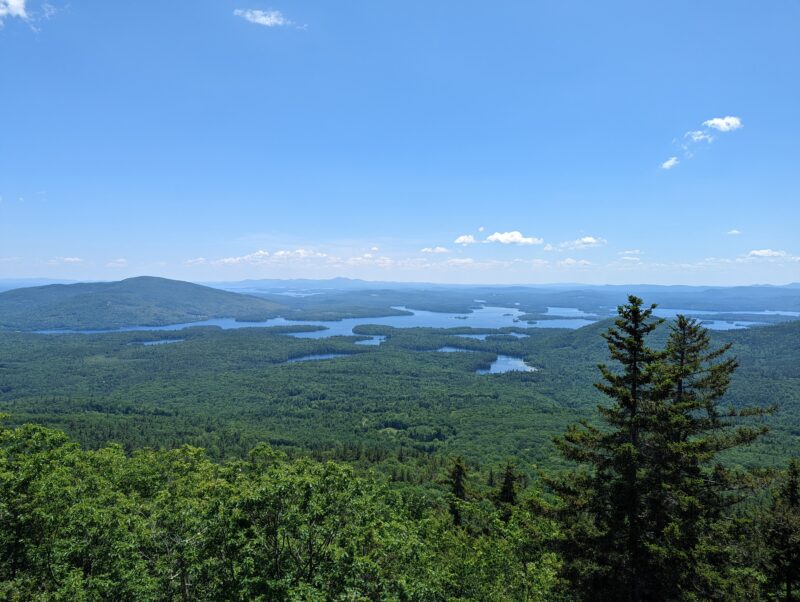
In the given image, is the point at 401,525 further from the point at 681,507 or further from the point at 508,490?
the point at 508,490

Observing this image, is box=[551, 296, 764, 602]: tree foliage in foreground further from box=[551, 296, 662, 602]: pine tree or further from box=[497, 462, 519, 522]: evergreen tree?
box=[497, 462, 519, 522]: evergreen tree

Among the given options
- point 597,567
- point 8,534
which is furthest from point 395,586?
point 8,534

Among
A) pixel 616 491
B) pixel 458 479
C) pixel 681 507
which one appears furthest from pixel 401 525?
pixel 458 479

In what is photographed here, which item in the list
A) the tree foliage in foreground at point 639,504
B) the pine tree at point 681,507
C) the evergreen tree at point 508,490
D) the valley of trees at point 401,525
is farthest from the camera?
the evergreen tree at point 508,490

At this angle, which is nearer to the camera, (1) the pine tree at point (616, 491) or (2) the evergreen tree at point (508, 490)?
(1) the pine tree at point (616, 491)

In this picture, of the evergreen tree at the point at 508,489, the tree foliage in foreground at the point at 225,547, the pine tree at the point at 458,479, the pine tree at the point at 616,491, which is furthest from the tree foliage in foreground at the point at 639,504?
the pine tree at the point at 458,479

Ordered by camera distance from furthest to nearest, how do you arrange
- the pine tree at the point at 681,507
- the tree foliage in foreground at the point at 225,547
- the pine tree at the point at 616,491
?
the pine tree at the point at 616,491
the pine tree at the point at 681,507
the tree foliage in foreground at the point at 225,547

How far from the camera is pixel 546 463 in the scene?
9856cm

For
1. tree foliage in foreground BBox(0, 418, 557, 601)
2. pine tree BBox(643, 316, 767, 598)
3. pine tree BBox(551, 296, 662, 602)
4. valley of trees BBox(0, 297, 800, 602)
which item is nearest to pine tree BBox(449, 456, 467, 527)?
valley of trees BBox(0, 297, 800, 602)

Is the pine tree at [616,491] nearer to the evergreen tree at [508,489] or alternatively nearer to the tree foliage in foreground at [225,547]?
the tree foliage in foreground at [225,547]

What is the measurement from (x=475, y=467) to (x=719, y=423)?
8254 centimetres

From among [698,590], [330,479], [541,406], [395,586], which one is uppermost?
[330,479]

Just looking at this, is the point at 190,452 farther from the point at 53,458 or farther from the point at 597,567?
the point at 597,567

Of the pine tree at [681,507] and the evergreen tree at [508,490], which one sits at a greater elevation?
the pine tree at [681,507]
